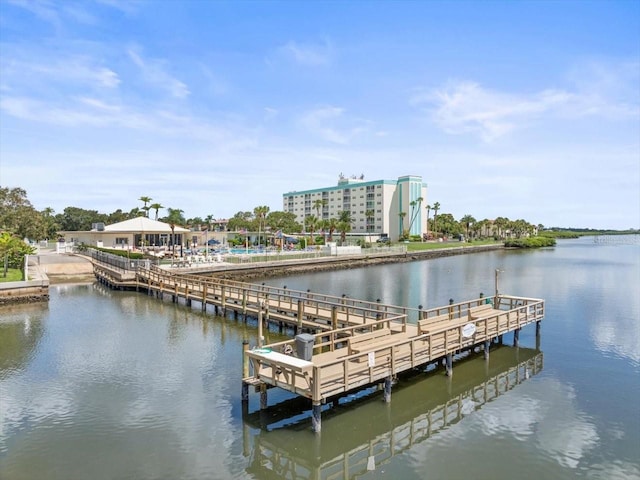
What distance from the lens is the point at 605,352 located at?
21703 mm

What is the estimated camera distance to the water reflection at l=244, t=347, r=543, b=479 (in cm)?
1181

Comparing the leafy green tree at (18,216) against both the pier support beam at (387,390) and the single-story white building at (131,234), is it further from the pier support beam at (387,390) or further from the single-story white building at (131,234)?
the pier support beam at (387,390)

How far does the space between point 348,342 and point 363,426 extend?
9.88 ft

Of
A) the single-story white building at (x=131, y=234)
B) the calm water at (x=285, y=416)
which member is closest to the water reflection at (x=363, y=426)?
the calm water at (x=285, y=416)

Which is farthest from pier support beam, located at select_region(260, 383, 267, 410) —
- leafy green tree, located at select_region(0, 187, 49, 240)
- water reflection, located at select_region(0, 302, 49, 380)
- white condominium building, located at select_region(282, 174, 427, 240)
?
white condominium building, located at select_region(282, 174, 427, 240)

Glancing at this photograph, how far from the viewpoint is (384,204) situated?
127m

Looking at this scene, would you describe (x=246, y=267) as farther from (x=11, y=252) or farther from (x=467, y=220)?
(x=467, y=220)

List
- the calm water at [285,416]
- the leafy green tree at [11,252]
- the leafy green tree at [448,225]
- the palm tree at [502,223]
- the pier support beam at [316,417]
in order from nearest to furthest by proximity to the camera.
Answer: the calm water at [285,416] → the pier support beam at [316,417] → the leafy green tree at [11,252] → the leafy green tree at [448,225] → the palm tree at [502,223]

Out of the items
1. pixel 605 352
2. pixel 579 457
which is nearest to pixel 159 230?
pixel 605 352

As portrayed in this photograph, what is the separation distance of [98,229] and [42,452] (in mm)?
60381

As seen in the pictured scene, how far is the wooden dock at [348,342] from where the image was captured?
13.5 m

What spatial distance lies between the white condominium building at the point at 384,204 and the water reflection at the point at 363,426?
109 metres

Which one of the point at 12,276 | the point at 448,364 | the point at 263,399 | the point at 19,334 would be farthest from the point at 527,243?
the point at 263,399

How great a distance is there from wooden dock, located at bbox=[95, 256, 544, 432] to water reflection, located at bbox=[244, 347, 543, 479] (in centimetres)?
59
